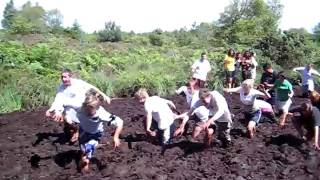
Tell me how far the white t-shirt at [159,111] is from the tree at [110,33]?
1528 inches

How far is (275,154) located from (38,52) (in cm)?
1275

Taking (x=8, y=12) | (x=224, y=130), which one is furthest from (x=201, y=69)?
(x=8, y=12)

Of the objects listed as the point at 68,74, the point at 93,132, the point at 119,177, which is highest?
the point at 68,74

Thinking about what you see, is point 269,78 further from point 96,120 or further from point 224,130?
point 96,120

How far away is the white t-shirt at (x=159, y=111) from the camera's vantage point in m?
7.31

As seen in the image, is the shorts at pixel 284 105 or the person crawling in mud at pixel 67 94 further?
the shorts at pixel 284 105

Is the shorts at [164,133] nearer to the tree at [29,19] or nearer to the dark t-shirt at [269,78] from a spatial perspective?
the dark t-shirt at [269,78]

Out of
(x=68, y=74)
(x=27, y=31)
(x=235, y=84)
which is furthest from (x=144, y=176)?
(x=27, y=31)

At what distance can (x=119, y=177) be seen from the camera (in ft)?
21.7

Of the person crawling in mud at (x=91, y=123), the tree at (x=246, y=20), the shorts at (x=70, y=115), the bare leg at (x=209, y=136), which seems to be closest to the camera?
the person crawling in mud at (x=91, y=123)

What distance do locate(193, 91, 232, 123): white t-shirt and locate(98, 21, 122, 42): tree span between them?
128 feet

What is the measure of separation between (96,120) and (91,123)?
86 mm

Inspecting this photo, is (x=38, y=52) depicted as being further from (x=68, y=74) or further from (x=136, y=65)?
(x=68, y=74)

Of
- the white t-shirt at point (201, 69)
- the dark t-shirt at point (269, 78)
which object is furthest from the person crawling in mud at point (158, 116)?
the white t-shirt at point (201, 69)
